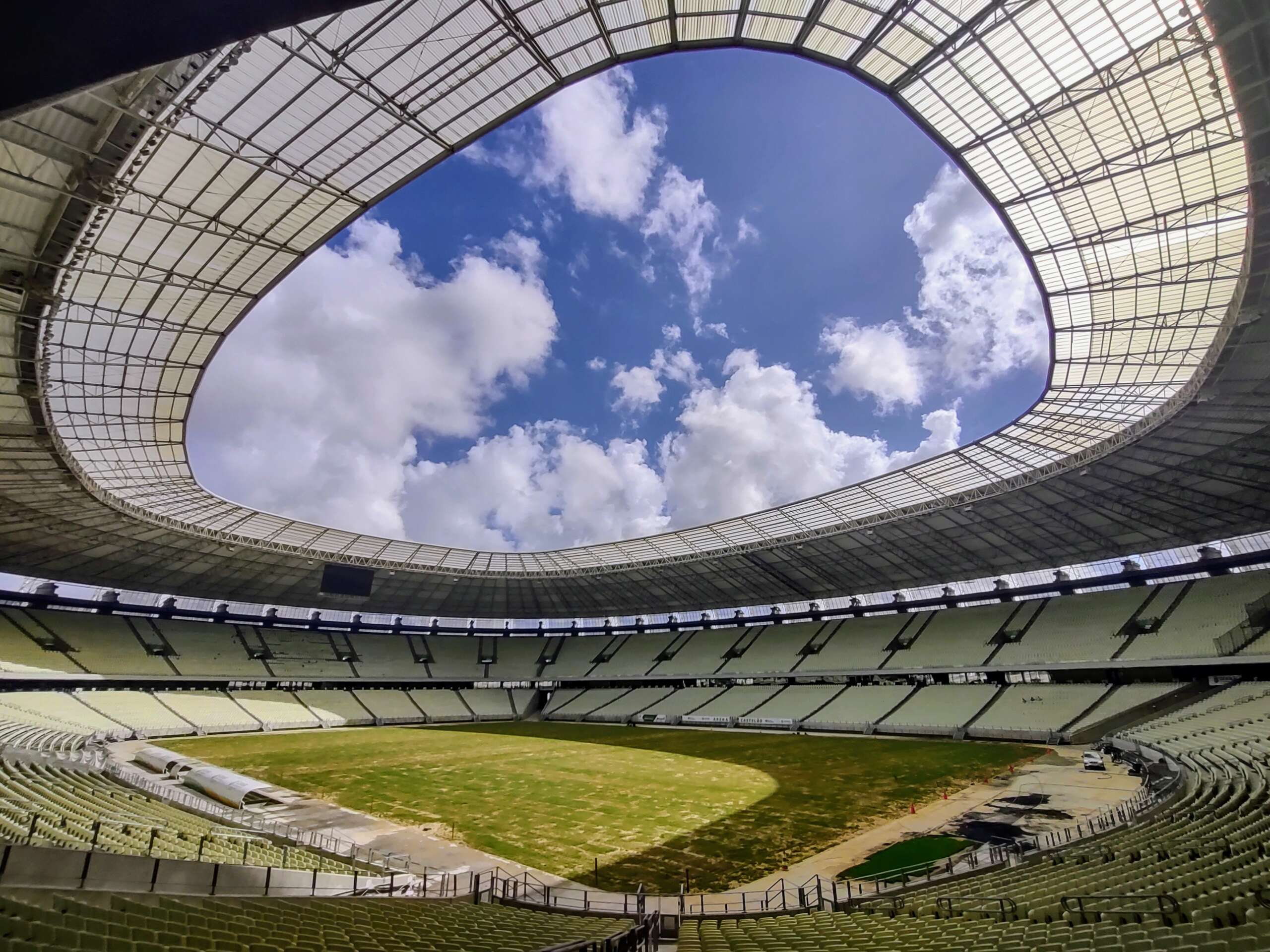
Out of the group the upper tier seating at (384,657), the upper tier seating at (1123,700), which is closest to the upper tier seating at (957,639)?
the upper tier seating at (1123,700)

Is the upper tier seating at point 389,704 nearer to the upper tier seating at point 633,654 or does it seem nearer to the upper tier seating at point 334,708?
the upper tier seating at point 334,708

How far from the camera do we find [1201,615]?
4031cm

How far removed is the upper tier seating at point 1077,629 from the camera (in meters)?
43.8

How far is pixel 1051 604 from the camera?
5016 cm

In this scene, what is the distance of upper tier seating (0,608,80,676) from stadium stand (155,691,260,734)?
7.13 meters

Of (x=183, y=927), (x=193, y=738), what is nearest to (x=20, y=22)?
(x=183, y=927)

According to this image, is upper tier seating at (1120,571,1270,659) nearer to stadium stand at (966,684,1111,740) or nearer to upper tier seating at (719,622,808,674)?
stadium stand at (966,684,1111,740)

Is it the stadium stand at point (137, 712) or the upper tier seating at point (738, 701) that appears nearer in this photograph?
the stadium stand at point (137, 712)

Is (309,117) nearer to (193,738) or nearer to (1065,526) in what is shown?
(1065,526)

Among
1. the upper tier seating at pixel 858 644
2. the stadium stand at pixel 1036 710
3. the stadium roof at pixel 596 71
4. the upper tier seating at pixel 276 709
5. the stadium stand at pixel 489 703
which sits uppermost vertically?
the stadium roof at pixel 596 71

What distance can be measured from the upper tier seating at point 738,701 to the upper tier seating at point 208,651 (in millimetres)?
42809

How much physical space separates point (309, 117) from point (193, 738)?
4980 centimetres

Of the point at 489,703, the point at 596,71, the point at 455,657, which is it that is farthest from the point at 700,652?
the point at 596,71

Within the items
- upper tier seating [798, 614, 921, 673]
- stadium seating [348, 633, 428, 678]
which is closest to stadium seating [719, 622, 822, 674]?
upper tier seating [798, 614, 921, 673]
